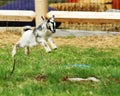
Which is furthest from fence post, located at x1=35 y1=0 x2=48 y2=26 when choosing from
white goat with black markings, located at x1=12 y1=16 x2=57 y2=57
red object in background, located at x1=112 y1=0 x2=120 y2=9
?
white goat with black markings, located at x1=12 y1=16 x2=57 y2=57

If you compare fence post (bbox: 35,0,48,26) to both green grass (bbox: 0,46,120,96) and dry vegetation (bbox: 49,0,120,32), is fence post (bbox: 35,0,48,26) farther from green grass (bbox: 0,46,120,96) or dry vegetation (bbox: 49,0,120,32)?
green grass (bbox: 0,46,120,96)

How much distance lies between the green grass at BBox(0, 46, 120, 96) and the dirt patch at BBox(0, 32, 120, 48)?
5.55 ft

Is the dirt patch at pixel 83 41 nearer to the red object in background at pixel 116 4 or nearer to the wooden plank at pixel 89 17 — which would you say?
the wooden plank at pixel 89 17

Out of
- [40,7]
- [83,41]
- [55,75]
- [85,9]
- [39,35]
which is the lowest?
[83,41]

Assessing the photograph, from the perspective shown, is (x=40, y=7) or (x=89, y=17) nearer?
(x=89, y=17)

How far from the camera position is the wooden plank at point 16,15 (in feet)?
41.1

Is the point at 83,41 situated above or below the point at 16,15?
below

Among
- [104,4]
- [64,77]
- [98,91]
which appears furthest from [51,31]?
[104,4]

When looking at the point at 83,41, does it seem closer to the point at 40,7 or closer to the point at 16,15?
the point at 40,7

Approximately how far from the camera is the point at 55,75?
6.72 metres

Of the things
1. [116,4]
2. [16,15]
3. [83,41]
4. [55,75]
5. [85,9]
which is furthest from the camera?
[116,4]

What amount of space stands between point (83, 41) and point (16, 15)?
80.3 inches

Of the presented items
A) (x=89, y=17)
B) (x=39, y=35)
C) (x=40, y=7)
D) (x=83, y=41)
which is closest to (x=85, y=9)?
(x=40, y=7)

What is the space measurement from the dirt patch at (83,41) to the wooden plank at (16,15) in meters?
0.46
